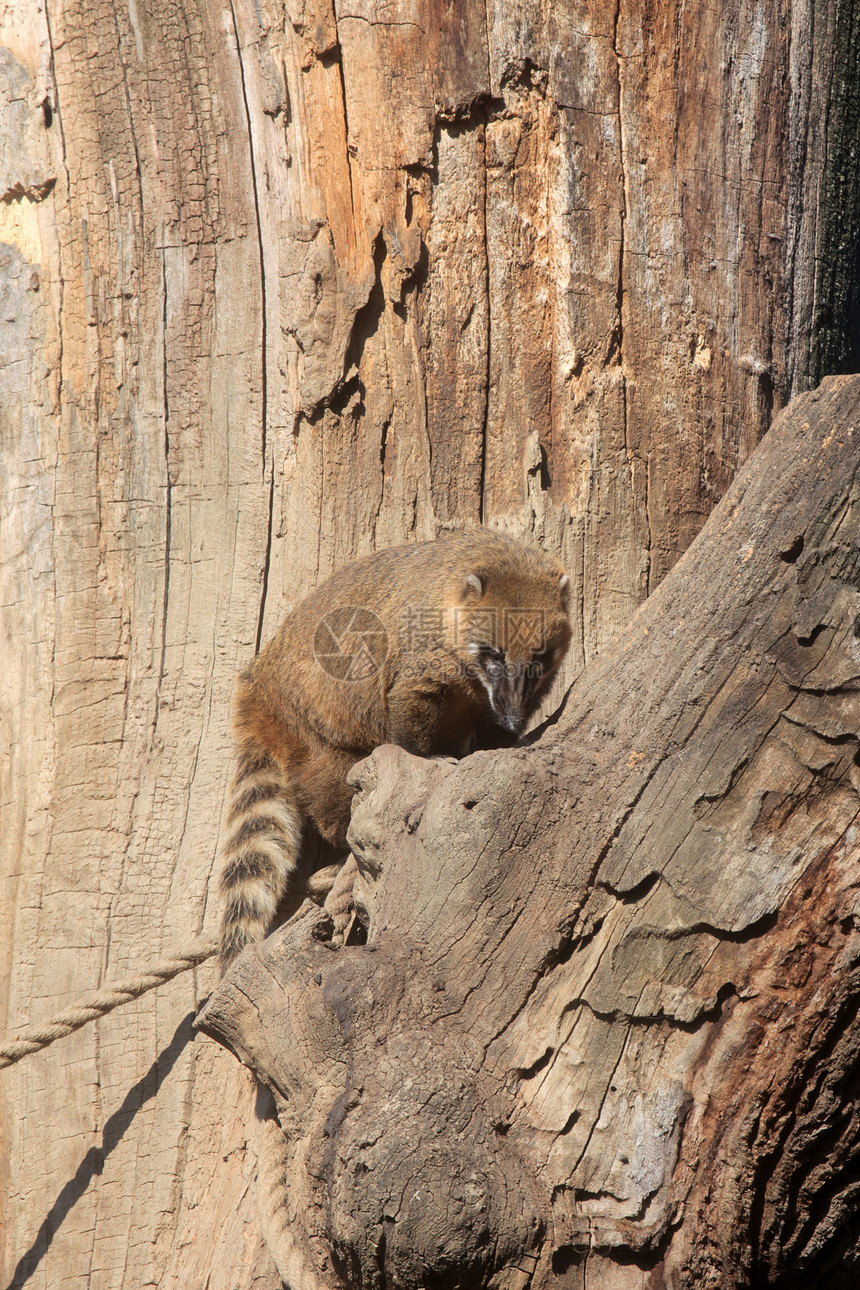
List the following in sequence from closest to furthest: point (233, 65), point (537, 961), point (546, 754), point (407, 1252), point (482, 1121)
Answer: point (407, 1252) < point (482, 1121) < point (537, 961) < point (546, 754) < point (233, 65)

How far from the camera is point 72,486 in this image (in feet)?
12.5

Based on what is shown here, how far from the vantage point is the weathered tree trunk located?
11.1ft

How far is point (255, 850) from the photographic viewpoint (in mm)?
3543

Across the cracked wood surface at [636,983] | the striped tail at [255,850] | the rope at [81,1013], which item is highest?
the cracked wood surface at [636,983]

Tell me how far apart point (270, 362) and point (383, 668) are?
1254 millimetres

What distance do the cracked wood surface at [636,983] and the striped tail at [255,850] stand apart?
28.2 inches

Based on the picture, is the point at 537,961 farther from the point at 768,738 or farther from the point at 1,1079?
the point at 1,1079

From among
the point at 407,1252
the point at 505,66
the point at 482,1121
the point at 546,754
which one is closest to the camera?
the point at 407,1252

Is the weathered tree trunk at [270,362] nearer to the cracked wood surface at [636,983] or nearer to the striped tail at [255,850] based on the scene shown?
the striped tail at [255,850]

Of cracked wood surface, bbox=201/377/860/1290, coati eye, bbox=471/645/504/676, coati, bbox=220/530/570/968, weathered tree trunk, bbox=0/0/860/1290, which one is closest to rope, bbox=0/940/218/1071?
weathered tree trunk, bbox=0/0/860/1290

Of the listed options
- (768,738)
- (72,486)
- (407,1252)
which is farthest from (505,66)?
(407,1252)

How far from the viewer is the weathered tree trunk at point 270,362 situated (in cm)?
339

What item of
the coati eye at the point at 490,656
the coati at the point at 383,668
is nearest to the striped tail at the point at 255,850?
the coati at the point at 383,668

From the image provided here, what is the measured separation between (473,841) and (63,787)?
1.87 metres
